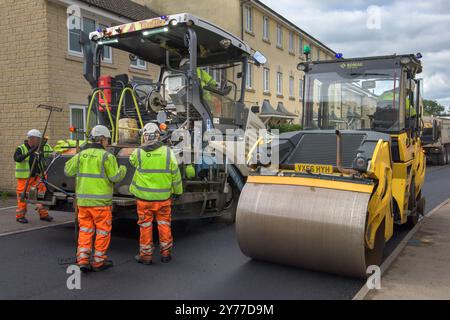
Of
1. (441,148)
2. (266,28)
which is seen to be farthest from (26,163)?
(441,148)

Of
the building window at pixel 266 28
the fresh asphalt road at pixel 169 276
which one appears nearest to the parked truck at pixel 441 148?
the building window at pixel 266 28

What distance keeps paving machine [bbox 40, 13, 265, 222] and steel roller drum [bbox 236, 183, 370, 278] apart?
4.58 feet

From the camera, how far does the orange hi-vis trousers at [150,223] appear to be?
5164mm

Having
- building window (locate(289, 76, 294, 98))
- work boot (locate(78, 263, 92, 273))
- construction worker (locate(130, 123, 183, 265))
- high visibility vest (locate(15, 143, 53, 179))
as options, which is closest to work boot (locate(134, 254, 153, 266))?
construction worker (locate(130, 123, 183, 265))

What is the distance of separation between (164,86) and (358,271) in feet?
13.6

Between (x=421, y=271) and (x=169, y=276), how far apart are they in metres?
2.76

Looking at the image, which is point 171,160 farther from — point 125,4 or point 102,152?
point 125,4

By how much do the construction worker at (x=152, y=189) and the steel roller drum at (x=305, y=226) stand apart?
35.5 inches

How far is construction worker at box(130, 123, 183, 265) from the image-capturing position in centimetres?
515

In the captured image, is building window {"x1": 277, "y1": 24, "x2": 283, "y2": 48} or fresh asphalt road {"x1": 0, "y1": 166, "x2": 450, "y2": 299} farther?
building window {"x1": 277, "y1": 24, "x2": 283, "y2": 48}

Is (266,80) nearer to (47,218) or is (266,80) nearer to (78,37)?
(78,37)

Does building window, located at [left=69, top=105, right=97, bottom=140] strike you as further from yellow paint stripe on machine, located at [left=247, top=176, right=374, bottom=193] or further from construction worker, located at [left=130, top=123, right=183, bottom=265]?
yellow paint stripe on machine, located at [left=247, top=176, right=374, bottom=193]
